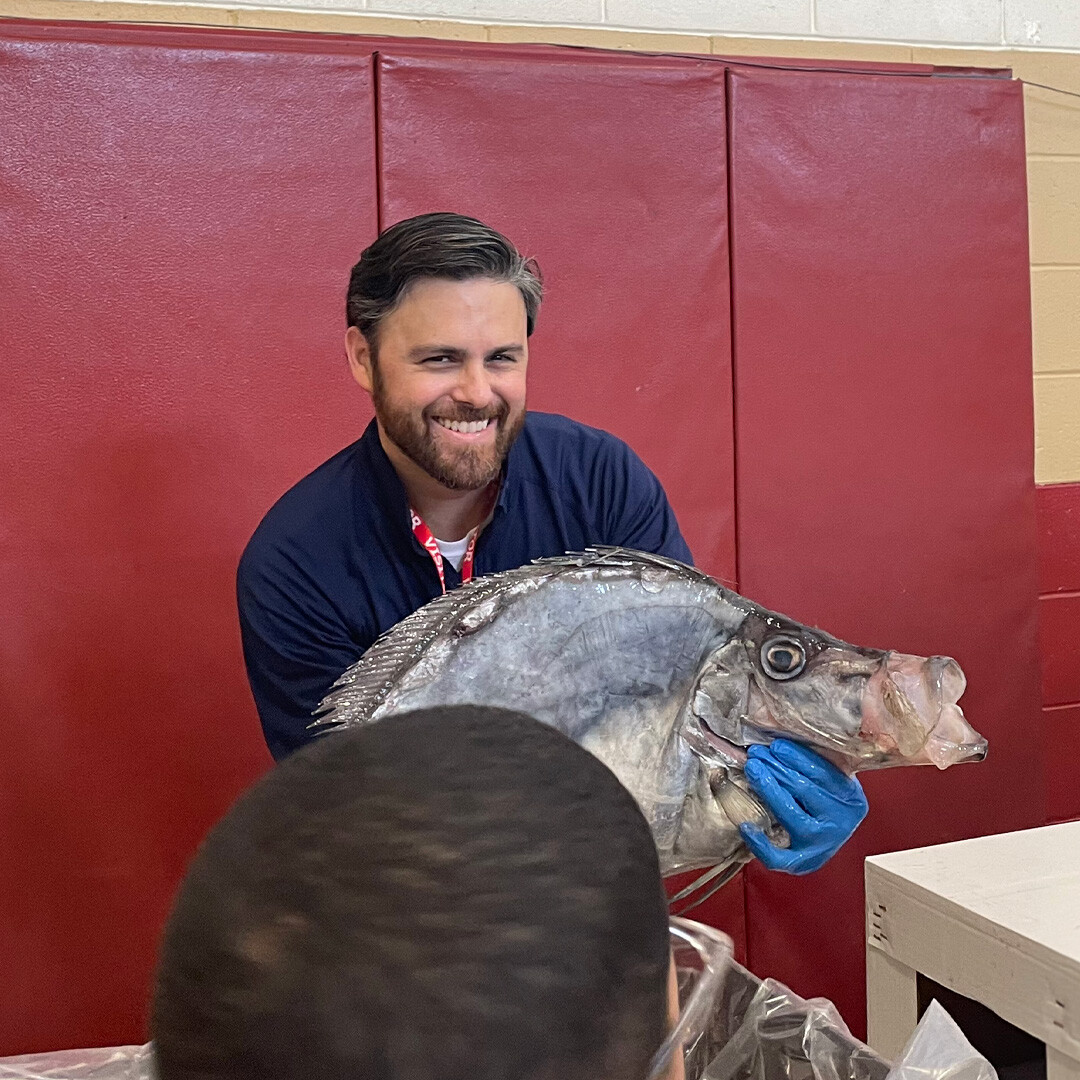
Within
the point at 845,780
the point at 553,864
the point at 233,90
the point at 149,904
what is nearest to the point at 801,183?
the point at 233,90

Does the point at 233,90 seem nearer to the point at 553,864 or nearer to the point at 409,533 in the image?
the point at 409,533

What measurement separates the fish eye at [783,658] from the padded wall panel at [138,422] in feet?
3.82

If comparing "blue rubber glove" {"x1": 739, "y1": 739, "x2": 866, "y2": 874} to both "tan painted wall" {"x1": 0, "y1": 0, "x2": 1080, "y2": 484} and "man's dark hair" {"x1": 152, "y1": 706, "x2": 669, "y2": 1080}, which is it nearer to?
"man's dark hair" {"x1": 152, "y1": 706, "x2": 669, "y2": 1080}

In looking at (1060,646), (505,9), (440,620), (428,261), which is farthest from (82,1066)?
(1060,646)

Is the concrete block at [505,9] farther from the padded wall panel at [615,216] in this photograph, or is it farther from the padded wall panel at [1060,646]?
the padded wall panel at [1060,646]

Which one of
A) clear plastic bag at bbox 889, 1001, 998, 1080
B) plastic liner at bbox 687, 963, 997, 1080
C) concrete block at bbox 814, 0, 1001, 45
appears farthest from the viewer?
concrete block at bbox 814, 0, 1001, 45

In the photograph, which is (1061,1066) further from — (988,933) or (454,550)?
(454,550)

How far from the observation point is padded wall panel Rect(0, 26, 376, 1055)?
2008 millimetres

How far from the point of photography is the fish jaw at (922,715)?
113 centimetres

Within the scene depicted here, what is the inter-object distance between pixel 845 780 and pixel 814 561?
126cm

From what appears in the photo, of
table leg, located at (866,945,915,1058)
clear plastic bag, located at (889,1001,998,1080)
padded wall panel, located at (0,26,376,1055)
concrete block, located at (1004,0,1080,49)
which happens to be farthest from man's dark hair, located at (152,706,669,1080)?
concrete block, located at (1004,0,1080,49)

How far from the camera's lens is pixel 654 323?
2.31 m

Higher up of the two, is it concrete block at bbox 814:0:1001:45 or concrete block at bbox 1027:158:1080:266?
concrete block at bbox 814:0:1001:45

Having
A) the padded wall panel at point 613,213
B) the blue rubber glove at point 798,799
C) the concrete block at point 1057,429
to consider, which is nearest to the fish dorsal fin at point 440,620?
the blue rubber glove at point 798,799
